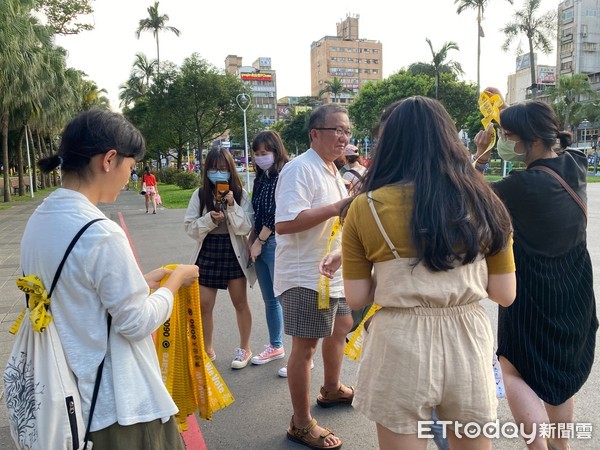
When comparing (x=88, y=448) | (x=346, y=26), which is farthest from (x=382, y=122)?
(x=346, y=26)

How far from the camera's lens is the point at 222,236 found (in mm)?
3951

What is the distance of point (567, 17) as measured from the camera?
227 feet

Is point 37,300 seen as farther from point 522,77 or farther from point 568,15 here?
point 522,77

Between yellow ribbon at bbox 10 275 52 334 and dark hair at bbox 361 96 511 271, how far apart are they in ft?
3.47

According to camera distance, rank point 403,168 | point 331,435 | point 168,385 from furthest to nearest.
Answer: point 331,435, point 168,385, point 403,168

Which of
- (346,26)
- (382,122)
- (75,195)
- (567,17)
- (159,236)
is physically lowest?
(159,236)

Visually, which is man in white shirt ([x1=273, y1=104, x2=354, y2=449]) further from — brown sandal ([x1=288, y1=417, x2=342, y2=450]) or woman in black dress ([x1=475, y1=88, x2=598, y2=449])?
woman in black dress ([x1=475, y1=88, x2=598, y2=449])

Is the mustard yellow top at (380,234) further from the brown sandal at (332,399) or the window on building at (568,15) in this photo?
Answer: the window on building at (568,15)

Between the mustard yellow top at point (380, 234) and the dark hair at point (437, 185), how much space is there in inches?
1.3

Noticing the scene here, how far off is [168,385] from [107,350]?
0.72m

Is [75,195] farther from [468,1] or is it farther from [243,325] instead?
[468,1]

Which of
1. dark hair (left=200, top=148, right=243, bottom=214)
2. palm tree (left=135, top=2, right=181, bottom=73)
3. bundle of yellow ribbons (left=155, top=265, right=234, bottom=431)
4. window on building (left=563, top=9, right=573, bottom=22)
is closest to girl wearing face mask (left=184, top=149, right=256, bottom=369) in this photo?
dark hair (left=200, top=148, right=243, bottom=214)

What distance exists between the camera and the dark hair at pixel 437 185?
154 cm

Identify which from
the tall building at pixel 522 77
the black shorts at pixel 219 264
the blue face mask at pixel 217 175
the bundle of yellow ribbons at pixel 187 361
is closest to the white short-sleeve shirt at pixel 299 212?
the bundle of yellow ribbons at pixel 187 361
